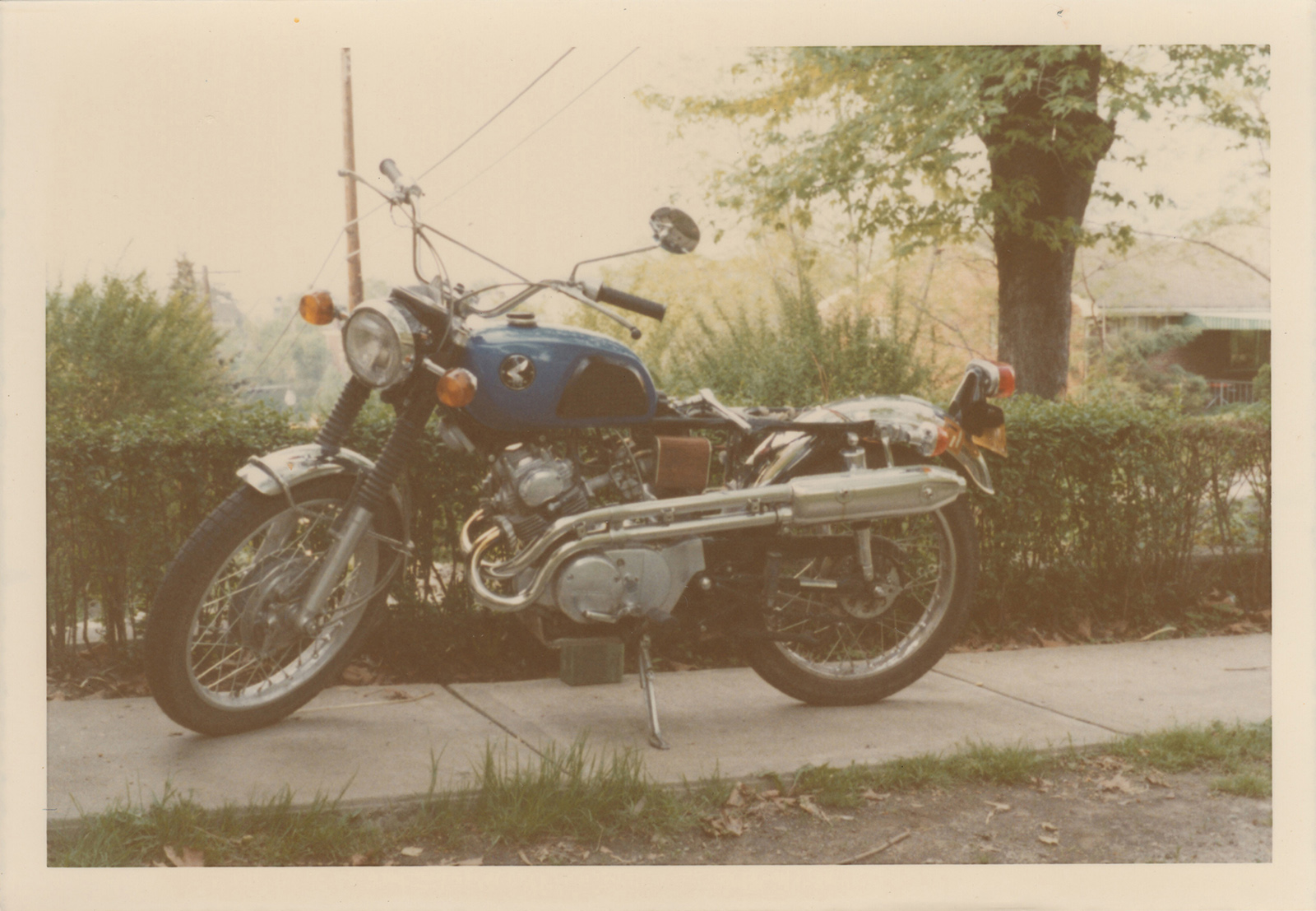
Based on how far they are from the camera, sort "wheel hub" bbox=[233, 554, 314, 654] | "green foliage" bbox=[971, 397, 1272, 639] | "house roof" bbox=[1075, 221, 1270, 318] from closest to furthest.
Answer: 1. "wheel hub" bbox=[233, 554, 314, 654]
2. "green foliage" bbox=[971, 397, 1272, 639]
3. "house roof" bbox=[1075, 221, 1270, 318]

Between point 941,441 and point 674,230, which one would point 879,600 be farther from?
point 674,230

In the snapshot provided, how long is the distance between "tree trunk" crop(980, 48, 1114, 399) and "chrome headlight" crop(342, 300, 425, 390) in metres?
4.92

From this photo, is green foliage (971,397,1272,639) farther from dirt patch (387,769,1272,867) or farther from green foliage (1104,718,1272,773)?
dirt patch (387,769,1272,867)

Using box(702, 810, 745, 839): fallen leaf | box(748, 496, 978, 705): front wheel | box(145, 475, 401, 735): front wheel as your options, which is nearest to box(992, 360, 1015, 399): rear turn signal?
box(748, 496, 978, 705): front wheel

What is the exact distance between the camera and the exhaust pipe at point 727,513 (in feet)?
11.2

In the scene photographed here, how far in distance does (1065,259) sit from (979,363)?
159 inches

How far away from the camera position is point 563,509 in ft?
11.5

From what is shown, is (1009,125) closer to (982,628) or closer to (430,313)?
(982,628)

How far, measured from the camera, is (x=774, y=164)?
7.79 metres

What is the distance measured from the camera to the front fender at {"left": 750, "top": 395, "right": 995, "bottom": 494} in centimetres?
392

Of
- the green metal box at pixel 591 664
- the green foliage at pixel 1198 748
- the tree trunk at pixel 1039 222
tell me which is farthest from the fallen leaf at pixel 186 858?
the tree trunk at pixel 1039 222

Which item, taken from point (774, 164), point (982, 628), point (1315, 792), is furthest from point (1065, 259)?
point (1315, 792)

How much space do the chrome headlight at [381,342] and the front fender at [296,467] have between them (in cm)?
31

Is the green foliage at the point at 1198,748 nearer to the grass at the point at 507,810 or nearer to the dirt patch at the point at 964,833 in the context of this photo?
the grass at the point at 507,810
